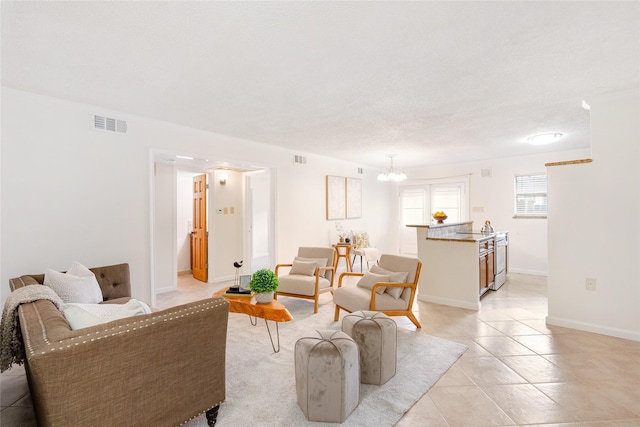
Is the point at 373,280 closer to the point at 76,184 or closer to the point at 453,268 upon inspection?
the point at 453,268

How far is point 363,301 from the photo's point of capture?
3307 millimetres

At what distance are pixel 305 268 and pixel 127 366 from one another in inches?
117

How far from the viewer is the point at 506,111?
366 cm

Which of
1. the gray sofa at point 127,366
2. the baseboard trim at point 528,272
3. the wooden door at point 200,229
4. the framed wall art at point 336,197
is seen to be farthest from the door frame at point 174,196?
the baseboard trim at point 528,272

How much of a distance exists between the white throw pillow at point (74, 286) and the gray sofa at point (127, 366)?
0.86 meters

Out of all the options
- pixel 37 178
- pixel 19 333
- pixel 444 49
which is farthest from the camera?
pixel 37 178

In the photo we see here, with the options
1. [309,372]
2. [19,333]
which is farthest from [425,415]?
[19,333]

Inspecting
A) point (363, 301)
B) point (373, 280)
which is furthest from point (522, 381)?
point (373, 280)

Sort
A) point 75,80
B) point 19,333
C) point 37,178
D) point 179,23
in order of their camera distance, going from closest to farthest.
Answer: point 19,333, point 179,23, point 75,80, point 37,178

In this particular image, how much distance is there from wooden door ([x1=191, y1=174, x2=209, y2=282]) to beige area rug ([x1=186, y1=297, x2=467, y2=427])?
2.57 meters

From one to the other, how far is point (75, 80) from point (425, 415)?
3.92 metres

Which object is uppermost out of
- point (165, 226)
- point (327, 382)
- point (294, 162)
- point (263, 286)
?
point (294, 162)

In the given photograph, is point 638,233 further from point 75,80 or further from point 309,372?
point 75,80

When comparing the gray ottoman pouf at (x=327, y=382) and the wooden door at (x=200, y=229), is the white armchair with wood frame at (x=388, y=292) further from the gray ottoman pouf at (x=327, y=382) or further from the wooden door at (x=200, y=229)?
the wooden door at (x=200, y=229)
